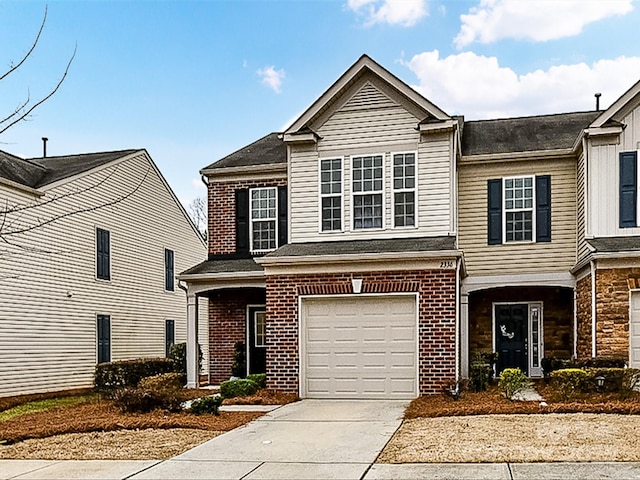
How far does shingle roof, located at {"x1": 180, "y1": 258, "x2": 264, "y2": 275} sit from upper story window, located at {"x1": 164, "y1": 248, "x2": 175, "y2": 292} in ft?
22.6

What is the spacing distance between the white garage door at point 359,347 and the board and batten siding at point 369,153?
1800 mm

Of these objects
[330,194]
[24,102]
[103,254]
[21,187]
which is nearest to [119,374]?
[103,254]

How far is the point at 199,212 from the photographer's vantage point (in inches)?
2023

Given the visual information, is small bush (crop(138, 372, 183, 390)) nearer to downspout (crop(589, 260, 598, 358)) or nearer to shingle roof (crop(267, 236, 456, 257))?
shingle roof (crop(267, 236, 456, 257))

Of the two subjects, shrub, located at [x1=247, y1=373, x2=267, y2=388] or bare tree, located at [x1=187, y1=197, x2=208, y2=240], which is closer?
shrub, located at [x1=247, y1=373, x2=267, y2=388]

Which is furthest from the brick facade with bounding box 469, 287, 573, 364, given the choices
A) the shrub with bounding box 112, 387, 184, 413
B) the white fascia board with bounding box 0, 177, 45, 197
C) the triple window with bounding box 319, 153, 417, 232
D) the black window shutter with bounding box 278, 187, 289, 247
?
the white fascia board with bounding box 0, 177, 45, 197

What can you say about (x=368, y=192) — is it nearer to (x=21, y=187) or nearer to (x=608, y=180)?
(x=608, y=180)

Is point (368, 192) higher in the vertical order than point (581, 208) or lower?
higher

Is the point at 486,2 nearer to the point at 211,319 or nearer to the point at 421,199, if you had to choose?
the point at 421,199

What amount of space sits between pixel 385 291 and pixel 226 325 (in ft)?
19.9

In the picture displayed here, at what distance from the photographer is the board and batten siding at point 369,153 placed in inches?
570

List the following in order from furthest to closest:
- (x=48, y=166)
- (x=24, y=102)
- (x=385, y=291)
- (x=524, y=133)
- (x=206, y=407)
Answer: (x=48, y=166) < (x=524, y=133) < (x=385, y=291) < (x=206, y=407) < (x=24, y=102)

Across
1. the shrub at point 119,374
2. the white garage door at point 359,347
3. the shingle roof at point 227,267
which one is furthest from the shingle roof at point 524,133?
the shrub at point 119,374

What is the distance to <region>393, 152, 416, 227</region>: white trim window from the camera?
1463 cm
